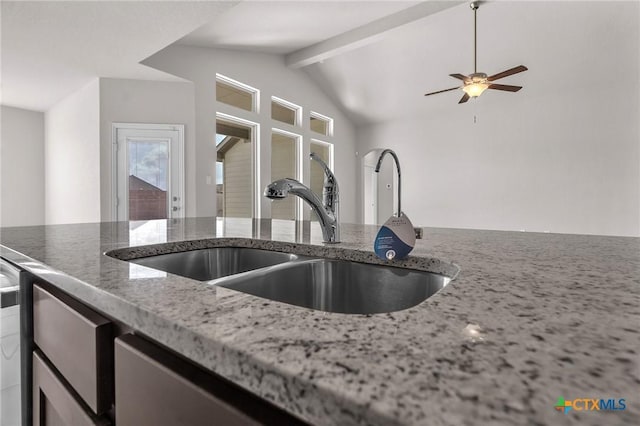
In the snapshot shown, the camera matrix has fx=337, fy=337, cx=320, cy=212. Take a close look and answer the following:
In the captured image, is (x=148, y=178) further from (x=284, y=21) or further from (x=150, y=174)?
(x=284, y=21)

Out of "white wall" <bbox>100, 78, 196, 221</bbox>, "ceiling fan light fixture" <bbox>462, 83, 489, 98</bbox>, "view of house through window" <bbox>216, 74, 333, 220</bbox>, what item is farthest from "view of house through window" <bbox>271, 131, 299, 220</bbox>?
"ceiling fan light fixture" <bbox>462, 83, 489, 98</bbox>

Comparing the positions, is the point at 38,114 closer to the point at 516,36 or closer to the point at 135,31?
the point at 135,31

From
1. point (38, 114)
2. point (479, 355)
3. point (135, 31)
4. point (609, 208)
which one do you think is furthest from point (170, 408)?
point (38, 114)

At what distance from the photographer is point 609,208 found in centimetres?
531

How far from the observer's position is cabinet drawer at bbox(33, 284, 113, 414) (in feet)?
1.58

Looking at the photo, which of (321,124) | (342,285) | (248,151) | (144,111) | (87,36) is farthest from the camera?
(321,124)

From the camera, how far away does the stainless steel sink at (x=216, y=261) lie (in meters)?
1.03

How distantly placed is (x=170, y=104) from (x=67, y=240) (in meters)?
3.97

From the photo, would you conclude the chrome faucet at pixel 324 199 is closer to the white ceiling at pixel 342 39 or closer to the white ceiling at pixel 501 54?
the white ceiling at pixel 342 39

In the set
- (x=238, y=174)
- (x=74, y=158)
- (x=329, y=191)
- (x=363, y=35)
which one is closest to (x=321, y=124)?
(x=238, y=174)

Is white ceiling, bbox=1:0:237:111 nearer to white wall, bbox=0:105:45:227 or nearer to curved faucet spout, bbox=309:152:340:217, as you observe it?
white wall, bbox=0:105:45:227

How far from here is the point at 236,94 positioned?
5414 millimetres

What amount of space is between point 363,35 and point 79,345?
16.9ft

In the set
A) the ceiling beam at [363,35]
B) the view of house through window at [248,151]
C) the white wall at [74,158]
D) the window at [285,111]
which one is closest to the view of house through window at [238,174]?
the view of house through window at [248,151]
